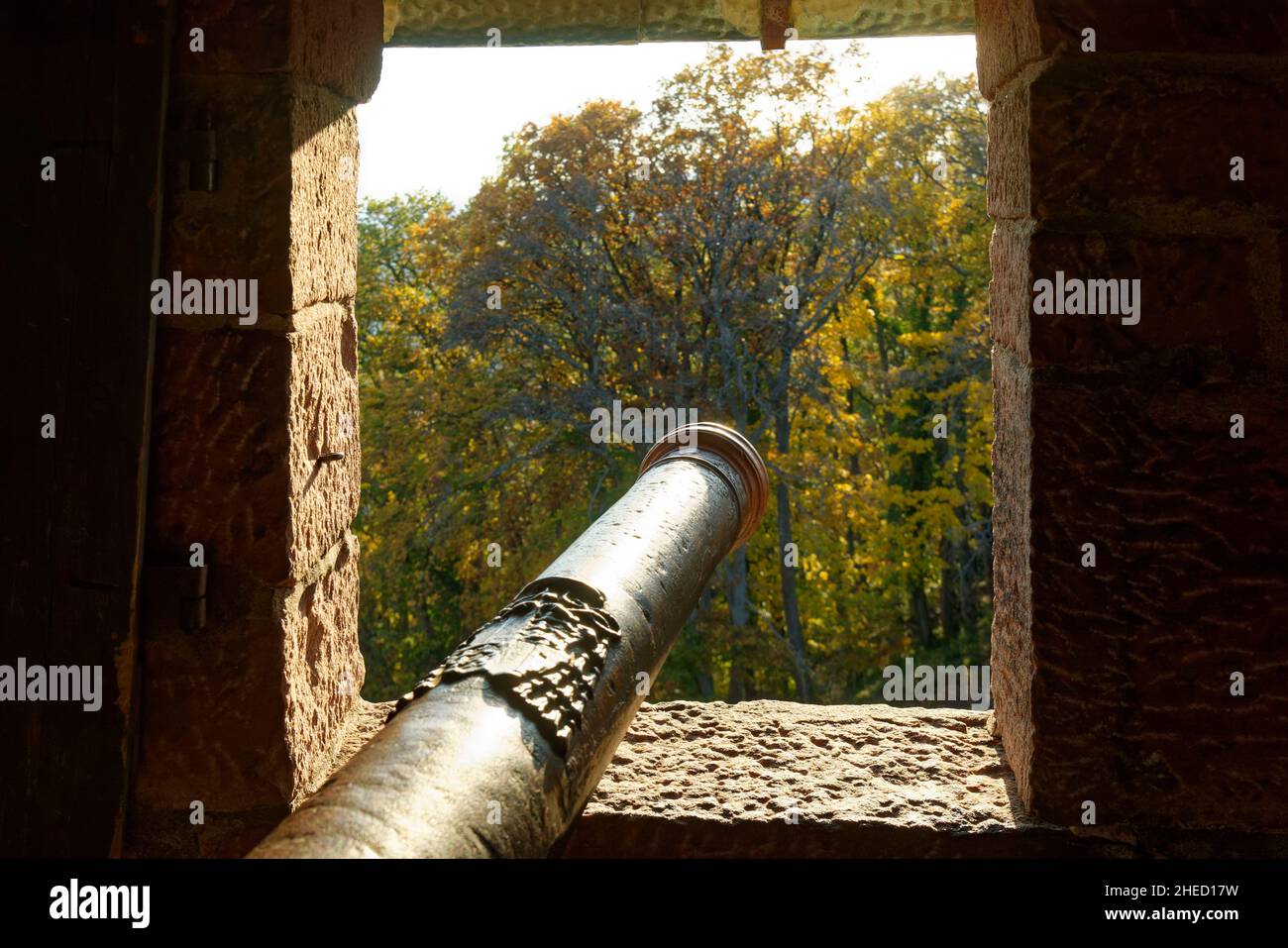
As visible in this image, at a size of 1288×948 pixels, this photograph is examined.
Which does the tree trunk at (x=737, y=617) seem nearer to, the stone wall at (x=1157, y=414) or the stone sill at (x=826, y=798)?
the stone sill at (x=826, y=798)

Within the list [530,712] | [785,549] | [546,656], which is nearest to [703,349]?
[785,549]

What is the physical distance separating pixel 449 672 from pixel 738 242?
36.5ft

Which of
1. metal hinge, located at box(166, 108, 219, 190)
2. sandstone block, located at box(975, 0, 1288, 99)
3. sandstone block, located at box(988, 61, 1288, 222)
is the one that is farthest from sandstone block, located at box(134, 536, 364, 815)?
sandstone block, located at box(975, 0, 1288, 99)

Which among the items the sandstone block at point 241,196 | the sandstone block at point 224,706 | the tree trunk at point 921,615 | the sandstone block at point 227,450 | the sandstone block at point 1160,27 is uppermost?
Answer: the sandstone block at point 1160,27

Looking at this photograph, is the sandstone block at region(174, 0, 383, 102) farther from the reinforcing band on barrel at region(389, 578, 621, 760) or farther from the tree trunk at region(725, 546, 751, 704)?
the tree trunk at region(725, 546, 751, 704)

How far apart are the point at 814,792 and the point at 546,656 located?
84cm

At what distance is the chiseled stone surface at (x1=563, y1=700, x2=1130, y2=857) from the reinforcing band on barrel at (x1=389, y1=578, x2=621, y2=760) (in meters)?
0.51

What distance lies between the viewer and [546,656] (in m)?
1.95

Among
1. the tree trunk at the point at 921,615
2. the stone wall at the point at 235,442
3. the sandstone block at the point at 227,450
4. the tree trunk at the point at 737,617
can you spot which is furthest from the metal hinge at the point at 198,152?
the tree trunk at the point at 921,615

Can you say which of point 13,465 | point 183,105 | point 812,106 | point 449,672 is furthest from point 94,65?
point 812,106

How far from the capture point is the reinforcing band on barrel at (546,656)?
182 centimetres

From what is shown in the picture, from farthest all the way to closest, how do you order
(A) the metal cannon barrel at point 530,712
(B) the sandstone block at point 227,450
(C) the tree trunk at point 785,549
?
(C) the tree trunk at point 785,549
(B) the sandstone block at point 227,450
(A) the metal cannon barrel at point 530,712

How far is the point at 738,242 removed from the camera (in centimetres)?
1261
